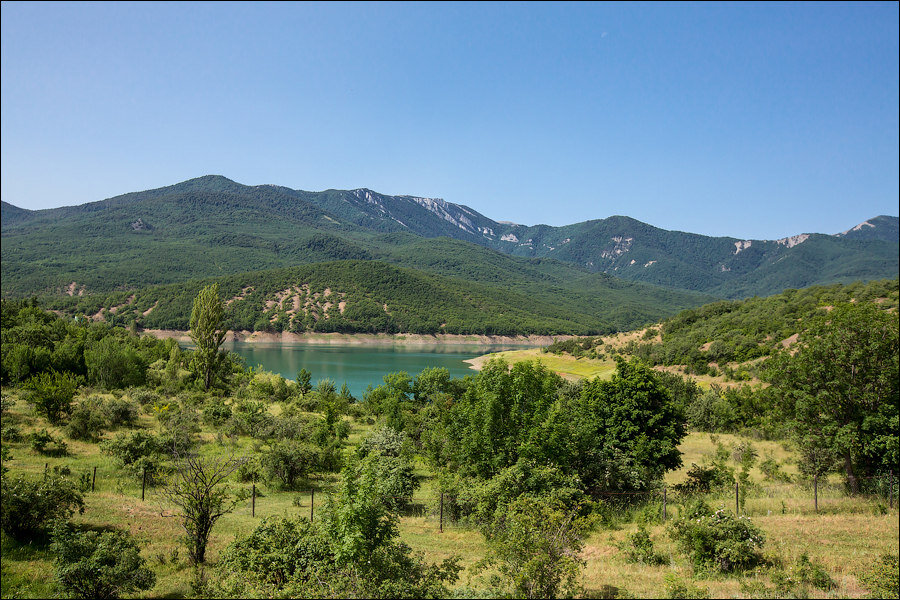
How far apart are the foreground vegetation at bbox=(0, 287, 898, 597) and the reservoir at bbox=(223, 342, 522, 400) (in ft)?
118

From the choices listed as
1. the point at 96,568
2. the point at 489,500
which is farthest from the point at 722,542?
the point at 96,568

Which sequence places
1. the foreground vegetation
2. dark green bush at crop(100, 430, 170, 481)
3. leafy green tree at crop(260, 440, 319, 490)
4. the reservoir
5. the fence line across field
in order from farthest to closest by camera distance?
the reservoir < leafy green tree at crop(260, 440, 319, 490) < dark green bush at crop(100, 430, 170, 481) < the fence line across field < the foreground vegetation

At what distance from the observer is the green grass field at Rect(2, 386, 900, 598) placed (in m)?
8.88

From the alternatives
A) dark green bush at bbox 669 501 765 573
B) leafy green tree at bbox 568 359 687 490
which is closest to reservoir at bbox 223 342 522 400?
leafy green tree at bbox 568 359 687 490

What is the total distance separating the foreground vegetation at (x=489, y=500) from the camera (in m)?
8.02

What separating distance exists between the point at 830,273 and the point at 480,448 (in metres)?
54.8

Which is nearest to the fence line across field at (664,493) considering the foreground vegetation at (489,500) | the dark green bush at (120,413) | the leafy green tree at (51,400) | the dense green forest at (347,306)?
the foreground vegetation at (489,500)

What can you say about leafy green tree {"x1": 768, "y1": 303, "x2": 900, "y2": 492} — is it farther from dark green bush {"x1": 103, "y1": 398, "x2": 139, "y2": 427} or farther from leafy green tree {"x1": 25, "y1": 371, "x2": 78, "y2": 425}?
leafy green tree {"x1": 25, "y1": 371, "x2": 78, "y2": 425}

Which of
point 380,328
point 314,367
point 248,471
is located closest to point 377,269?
point 380,328

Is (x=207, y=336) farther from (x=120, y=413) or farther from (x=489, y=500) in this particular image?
(x=489, y=500)

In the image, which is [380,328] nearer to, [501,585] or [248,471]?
[248,471]

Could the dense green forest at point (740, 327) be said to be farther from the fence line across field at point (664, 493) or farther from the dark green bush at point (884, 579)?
the dark green bush at point (884, 579)

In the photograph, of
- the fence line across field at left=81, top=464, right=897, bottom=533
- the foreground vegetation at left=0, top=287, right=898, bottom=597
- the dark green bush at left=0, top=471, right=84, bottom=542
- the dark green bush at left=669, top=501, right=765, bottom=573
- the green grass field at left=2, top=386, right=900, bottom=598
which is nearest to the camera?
the foreground vegetation at left=0, top=287, right=898, bottom=597

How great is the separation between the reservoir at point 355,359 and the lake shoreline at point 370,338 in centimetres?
291
